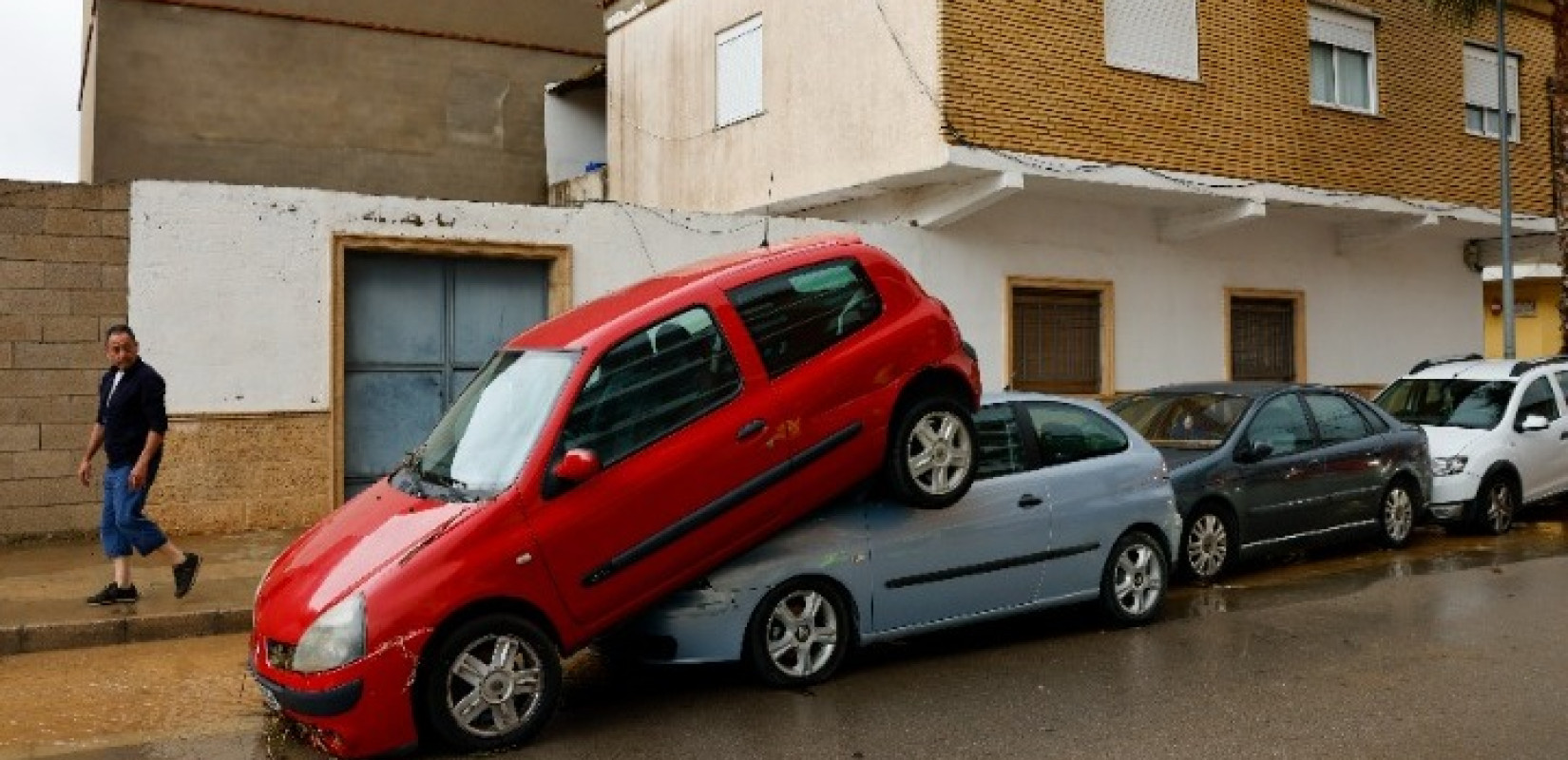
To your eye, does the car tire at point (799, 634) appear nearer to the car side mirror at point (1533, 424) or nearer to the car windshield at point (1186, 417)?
the car windshield at point (1186, 417)

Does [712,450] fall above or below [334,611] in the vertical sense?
above

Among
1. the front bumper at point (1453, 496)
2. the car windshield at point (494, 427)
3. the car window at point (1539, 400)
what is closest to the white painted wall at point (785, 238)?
the car window at point (1539, 400)

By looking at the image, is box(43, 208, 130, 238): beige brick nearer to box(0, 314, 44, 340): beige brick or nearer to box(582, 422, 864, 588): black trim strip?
box(0, 314, 44, 340): beige brick

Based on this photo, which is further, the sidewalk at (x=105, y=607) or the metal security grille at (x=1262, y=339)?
the metal security grille at (x=1262, y=339)

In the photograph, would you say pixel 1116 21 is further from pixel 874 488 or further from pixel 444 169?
pixel 444 169

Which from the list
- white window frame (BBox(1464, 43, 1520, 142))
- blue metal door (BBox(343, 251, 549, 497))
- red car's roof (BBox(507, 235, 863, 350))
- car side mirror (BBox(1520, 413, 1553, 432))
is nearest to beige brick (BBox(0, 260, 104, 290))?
blue metal door (BBox(343, 251, 549, 497))

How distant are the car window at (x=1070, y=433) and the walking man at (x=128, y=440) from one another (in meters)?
5.38

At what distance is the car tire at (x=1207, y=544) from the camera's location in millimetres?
9234

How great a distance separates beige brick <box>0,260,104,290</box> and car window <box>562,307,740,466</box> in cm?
672

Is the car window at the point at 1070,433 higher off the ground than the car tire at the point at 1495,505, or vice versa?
the car window at the point at 1070,433

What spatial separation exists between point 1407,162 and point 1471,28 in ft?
8.94

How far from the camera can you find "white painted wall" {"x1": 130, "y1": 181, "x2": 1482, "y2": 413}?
10719 millimetres

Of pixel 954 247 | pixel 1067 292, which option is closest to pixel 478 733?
pixel 954 247

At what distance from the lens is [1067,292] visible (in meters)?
15.6
